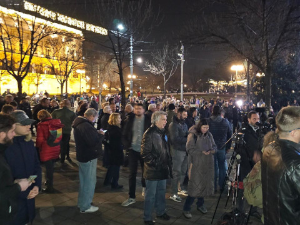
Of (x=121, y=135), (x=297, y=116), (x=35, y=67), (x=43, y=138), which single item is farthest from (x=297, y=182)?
(x=35, y=67)

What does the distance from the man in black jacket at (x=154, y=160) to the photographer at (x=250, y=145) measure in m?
1.41

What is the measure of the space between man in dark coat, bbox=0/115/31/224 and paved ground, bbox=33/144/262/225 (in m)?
2.05

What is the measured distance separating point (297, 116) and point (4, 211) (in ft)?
9.49

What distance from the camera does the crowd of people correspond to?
2.14 meters

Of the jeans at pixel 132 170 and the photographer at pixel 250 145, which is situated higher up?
the photographer at pixel 250 145

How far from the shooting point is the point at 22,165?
3055 millimetres

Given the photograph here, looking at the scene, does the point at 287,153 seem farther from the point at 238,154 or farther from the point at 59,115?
the point at 59,115

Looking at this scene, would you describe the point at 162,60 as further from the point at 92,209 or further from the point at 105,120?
the point at 92,209

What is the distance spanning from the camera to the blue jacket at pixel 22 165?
2.97m

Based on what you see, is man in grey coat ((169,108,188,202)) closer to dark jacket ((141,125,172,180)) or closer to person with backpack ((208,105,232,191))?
person with backpack ((208,105,232,191))

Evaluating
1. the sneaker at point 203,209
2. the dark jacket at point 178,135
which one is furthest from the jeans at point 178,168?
the sneaker at point 203,209

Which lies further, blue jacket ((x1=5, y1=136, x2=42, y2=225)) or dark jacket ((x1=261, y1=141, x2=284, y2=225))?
blue jacket ((x1=5, y1=136, x2=42, y2=225))

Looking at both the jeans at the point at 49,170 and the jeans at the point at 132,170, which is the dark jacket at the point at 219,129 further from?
the jeans at the point at 49,170

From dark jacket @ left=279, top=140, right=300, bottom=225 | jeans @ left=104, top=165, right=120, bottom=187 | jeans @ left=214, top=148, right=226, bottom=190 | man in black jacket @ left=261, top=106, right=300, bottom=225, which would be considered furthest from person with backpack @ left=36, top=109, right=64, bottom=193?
dark jacket @ left=279, top=140, right=300, bottom=225
